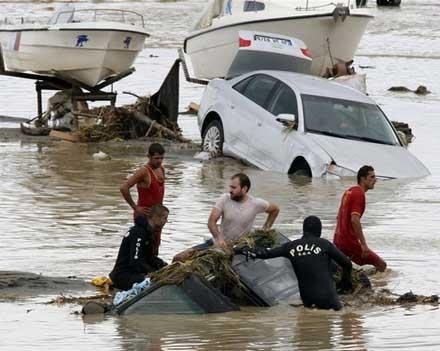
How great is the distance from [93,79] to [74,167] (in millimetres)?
4947

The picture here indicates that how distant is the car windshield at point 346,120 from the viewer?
19.9 m

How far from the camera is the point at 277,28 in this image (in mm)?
27078

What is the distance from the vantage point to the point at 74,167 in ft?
68.0

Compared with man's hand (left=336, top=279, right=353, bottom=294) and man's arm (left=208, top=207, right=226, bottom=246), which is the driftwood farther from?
man's hand (left=336, top=279, right=353, bottom=294)

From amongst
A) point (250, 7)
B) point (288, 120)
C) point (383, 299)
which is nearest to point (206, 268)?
point (383, 299)

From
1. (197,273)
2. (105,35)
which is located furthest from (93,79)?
(197,273)

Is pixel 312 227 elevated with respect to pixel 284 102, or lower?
elevated

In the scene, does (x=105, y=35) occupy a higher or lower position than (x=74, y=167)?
higher

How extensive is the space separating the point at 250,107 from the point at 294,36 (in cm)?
669

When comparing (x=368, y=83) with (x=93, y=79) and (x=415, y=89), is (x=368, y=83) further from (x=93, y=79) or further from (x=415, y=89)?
(x=93, y=79)

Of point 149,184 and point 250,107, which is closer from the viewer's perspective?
point 149,184

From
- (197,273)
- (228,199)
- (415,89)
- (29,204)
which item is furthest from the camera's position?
(415,89)

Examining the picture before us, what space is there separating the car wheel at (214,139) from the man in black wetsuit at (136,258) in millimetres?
9878

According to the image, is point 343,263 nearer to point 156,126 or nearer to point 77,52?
point 156,126
